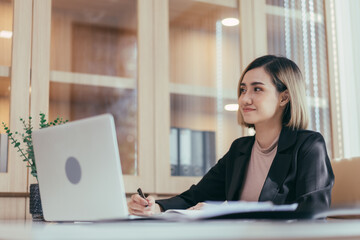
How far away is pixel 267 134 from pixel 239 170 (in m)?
0.18

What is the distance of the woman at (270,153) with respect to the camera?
5.13 ft

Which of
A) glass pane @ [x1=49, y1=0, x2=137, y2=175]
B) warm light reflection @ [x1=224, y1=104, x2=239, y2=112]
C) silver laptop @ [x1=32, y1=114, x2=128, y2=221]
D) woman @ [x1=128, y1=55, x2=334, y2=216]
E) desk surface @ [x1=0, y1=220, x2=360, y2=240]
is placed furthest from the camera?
warm light reflection @ [x1=224, y1=104, x2=239, y2=112]

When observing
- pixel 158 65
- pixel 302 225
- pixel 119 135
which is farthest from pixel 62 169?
pixel 158 65

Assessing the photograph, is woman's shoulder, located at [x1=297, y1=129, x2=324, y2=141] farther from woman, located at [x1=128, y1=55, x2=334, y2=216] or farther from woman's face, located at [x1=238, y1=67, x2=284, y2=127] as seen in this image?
woman's face, located at [x1=238, y1=67, x2=284, y2=127]

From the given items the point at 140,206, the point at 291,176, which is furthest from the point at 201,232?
the point at 291,176

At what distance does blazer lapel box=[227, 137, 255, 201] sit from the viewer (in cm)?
178

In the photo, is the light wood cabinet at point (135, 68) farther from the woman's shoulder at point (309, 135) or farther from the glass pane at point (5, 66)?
the woman's shoulder at point (309, 135)

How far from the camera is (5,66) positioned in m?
2.06

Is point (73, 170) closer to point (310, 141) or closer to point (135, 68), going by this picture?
point (310, 141)

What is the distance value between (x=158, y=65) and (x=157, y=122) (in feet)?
0.93

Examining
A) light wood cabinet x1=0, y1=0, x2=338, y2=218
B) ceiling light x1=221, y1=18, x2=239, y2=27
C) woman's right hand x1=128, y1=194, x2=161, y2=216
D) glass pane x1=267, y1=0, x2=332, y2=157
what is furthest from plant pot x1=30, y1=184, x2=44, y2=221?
glass pane x1=267, y1=0, x2=332, y2=157

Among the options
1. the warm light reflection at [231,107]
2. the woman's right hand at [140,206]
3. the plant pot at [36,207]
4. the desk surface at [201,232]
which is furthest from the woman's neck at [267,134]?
the desk surface at [201,232]

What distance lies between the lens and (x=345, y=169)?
1.60 meters

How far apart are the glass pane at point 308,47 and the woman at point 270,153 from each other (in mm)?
776
